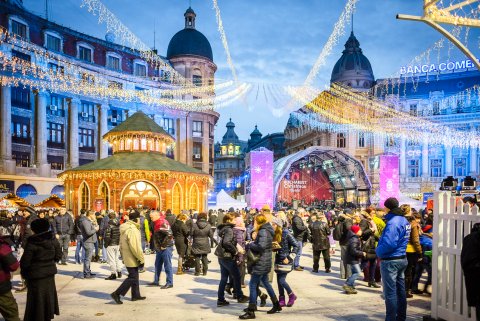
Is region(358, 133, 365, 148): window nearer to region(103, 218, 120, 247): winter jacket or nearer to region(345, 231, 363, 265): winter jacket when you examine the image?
region(345, 231, 363, 265): winter jacket

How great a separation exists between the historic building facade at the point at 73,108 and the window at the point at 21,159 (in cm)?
9

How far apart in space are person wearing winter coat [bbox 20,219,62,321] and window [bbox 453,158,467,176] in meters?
57.6

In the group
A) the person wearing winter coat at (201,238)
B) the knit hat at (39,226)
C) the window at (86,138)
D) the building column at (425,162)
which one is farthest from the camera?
the building column at (425,162)

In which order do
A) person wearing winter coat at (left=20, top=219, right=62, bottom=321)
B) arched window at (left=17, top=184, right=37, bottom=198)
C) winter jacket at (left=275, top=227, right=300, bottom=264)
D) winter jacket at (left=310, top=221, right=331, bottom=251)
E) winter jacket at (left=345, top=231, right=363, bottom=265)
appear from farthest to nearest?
arched window at (left=17, top=184, right=37, bottom=198), winter jacket at (left=310, top=221, right=331, bottom=251), winter jacket at (left=345, top=231, right=363, bottom=265), winter jacket at (left=275, top=227, right=300, bottom=264), person wearing winter coat at (left=20, top=219, right=62, bottom=321)

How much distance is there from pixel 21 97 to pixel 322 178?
3352 cm

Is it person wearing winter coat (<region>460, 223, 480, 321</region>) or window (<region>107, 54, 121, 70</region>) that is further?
window (<region>107, 54, 121, 70</region>)

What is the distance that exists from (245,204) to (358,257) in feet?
74.3

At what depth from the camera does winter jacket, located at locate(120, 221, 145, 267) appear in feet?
28.9

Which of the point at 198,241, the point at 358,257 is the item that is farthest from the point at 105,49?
the point at 358,257

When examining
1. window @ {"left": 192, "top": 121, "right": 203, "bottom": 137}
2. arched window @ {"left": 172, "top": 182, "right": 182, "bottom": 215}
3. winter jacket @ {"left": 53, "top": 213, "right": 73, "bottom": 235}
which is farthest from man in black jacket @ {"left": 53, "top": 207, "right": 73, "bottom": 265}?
window @ {"left": 192, "top": 121, "right": 203, "bottom": 137}

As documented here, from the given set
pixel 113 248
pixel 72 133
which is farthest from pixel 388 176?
pixel 72 133

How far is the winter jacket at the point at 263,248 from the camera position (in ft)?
25.3

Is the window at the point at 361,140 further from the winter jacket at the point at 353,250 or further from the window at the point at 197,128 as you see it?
the winter jacket at the point at 353,250

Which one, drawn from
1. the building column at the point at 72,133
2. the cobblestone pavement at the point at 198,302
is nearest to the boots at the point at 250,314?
the cobblestone pavement at the point at 198,302
